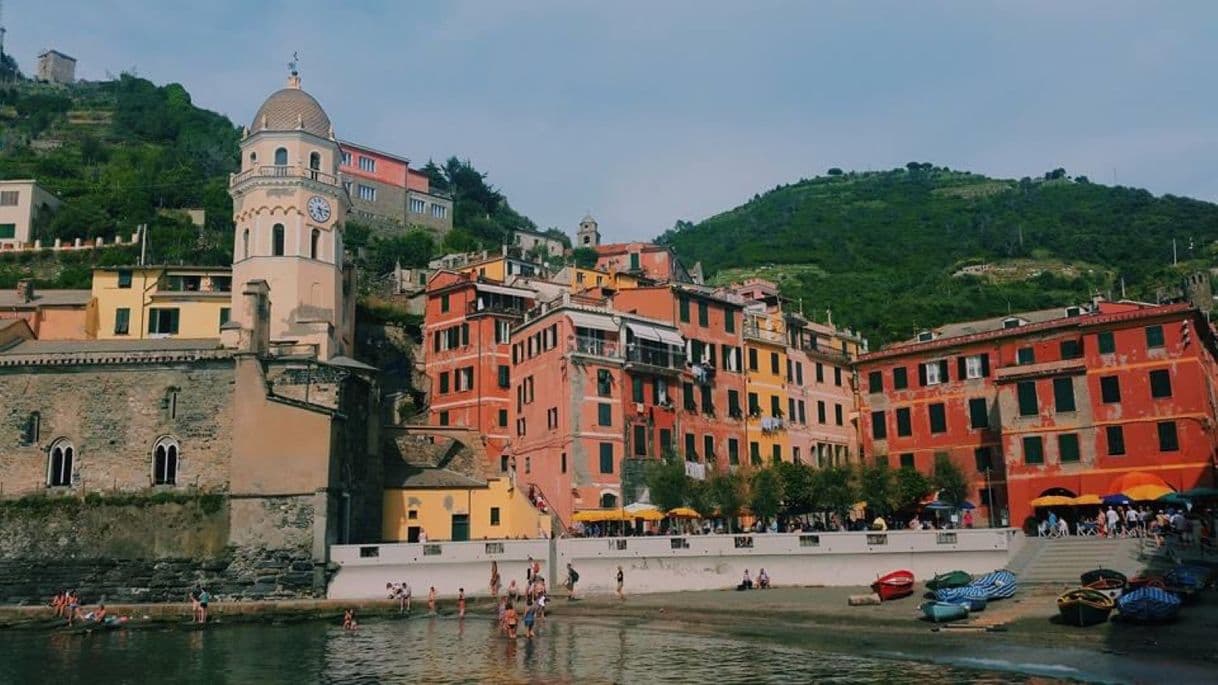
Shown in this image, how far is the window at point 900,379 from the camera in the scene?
192 feet

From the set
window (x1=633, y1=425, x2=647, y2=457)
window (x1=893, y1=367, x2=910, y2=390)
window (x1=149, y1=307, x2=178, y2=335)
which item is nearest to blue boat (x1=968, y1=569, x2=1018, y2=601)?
window (x1=633, y1=425, x2=647, y2=457)

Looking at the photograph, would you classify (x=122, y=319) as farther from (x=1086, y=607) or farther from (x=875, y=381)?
(x=1086, y=607)

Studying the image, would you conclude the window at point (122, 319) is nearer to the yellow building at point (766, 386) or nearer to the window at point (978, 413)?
the yellow building at point (766, 386)

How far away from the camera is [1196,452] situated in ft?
152

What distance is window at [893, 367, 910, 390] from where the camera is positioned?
192 ft

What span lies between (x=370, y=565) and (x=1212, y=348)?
138 ft

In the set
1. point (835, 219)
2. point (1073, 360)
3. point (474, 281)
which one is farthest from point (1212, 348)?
point (835, 219)

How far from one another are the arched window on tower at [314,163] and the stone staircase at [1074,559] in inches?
1487

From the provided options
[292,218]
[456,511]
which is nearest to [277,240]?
[292,218]

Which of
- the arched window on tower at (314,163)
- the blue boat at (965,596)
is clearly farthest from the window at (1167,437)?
the arched window on tower at (314,163)

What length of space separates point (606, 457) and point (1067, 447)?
72.0 ft

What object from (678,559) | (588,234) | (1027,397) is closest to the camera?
(678,559)

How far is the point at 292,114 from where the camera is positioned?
178 ft

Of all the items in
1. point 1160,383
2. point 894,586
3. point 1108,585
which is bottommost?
point 894,586
